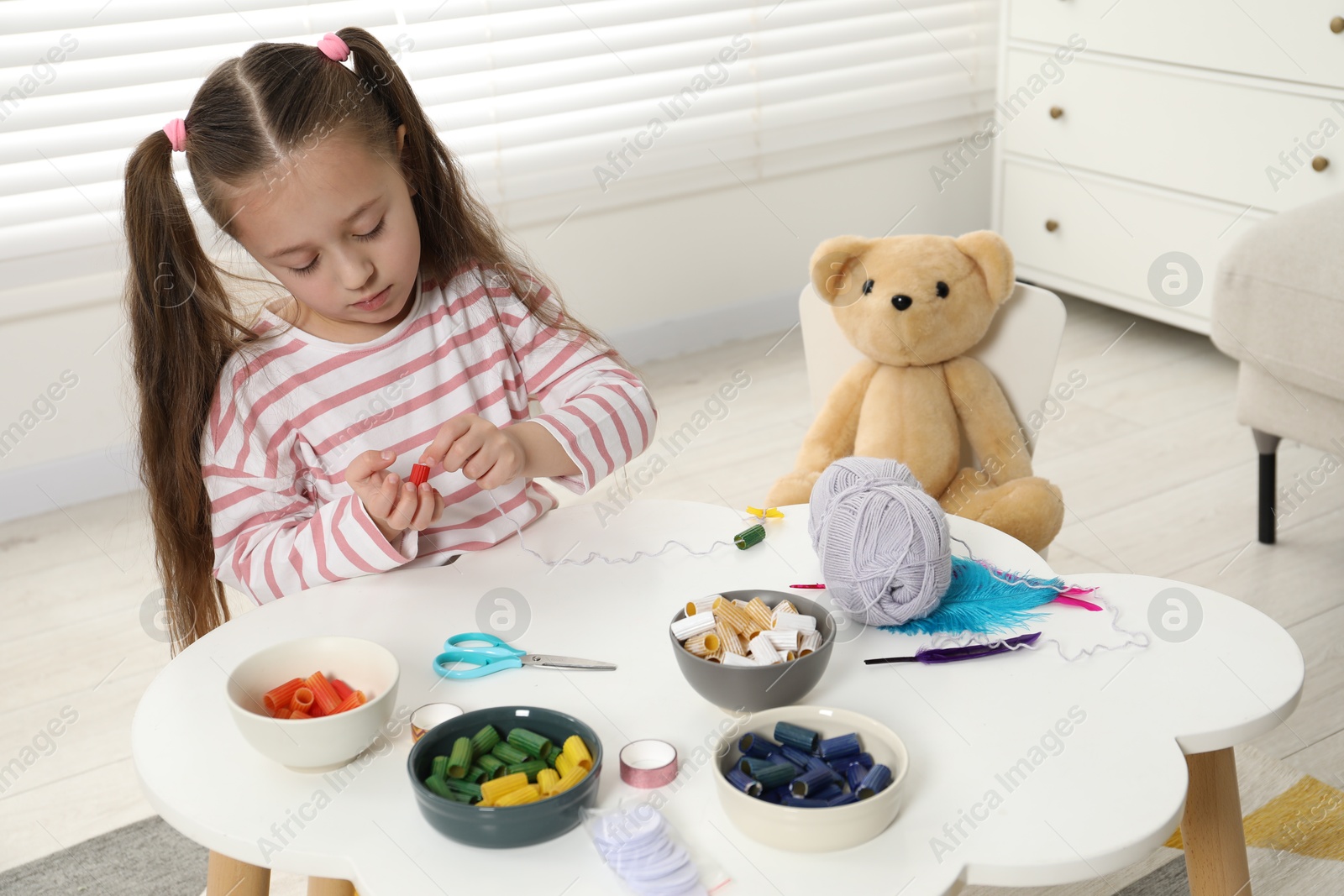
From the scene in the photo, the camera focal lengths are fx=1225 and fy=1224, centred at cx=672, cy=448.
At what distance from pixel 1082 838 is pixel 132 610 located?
1690 millimetres

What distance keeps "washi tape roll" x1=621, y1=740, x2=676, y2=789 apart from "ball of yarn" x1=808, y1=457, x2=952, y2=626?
22cm

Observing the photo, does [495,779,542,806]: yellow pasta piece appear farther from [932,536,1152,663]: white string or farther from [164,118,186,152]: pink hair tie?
[164,118,186,152]: pink hair tie

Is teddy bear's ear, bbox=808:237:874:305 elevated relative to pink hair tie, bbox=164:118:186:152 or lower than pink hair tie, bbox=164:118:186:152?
lower

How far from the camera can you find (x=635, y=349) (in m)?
2.88

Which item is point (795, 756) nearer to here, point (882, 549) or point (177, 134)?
point (882, 549)

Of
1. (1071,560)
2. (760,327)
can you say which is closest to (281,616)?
(1071,560)

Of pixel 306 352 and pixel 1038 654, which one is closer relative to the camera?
pixel 1038 654

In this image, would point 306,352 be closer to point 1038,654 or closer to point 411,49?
point 1038,654

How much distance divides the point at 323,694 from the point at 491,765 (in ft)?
0.48

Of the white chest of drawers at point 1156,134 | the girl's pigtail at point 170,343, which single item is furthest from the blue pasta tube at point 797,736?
the white chest of drawers at point 1156,134

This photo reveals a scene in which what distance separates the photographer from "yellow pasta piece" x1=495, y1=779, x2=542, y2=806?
72 cm

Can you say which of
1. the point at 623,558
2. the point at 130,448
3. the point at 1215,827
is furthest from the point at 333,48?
the point at 130,448

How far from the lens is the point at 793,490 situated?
1578 mm

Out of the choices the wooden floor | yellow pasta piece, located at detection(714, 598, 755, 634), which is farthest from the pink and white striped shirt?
yellow pasta piece, located at detection(714, 598, 755, 634)
